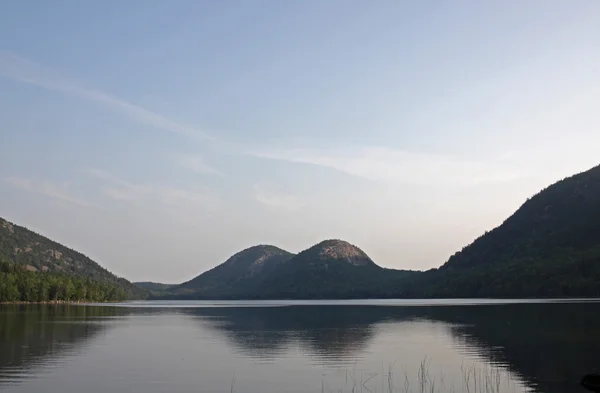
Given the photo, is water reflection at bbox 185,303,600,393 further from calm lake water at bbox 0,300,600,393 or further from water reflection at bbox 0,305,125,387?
water reflection at bbox 0,305,125,387

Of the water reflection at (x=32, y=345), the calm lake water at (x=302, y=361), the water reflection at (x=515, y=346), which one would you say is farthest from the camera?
the water reflection at (x=32, y=345)

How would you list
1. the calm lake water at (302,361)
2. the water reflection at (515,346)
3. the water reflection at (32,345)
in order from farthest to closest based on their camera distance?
the water reflection at (32,345), the water reflection at (515,346), the calm lake water at (302,361)

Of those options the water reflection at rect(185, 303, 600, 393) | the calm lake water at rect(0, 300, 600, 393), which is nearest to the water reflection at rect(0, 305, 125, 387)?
the calm lake water at rect(0, 300, 600, 393)

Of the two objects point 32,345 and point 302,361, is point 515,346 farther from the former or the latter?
point 32,345

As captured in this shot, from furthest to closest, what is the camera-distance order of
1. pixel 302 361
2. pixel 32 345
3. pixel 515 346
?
pixel 32 345, pixel 515 346, pixel 302 361

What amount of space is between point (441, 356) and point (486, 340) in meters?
16.9

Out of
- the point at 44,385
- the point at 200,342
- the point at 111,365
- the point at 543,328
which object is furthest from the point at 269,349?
the point at 543,328

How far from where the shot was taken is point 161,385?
4206 cm

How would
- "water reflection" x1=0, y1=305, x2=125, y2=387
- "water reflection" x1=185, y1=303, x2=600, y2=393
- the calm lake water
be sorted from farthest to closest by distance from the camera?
1. "water reflection" x1=0, y1=305, x2=125, y2=387
2. "water reflection" x1=185, y1=303, x2=600, y2=393
3. the calm lake water

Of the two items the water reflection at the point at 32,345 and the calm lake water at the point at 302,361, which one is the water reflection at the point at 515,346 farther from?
the water reflection at the point at 32,345

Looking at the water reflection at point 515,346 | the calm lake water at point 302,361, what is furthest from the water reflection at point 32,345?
the water reflection at point 515,346

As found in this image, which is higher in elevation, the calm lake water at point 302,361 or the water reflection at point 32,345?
the water reflection at point 32,345

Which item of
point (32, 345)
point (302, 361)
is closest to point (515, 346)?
point (302, 361)

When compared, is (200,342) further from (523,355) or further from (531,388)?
(531,388)
